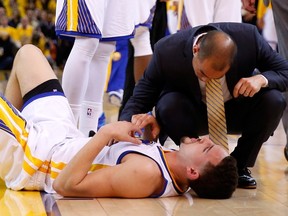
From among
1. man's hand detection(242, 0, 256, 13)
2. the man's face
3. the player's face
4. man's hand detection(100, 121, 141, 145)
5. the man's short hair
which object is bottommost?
the man's short hair

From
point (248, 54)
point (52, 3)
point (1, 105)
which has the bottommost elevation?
Answer: point (52, 3)

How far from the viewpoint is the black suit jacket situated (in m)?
2.83

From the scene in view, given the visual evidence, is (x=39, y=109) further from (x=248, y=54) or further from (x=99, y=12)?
(x=248, y=54)

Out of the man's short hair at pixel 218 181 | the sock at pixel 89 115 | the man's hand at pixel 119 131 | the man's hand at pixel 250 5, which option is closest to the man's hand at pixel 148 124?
the man's hand at pixel 119 131

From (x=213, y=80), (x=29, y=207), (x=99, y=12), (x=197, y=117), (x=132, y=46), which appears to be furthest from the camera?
(x=132, y=46)

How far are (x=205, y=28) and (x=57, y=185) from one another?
0.93m

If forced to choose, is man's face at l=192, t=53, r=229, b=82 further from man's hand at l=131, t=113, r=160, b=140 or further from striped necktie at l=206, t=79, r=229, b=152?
man's hand at l=131, t=113, r=160, b=140

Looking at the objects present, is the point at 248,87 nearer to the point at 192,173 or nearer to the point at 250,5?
the point at 192,173

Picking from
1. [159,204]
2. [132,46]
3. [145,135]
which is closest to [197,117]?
[145,135]

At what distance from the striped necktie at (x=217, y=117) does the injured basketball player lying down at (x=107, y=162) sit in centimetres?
24

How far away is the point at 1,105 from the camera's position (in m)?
2.73

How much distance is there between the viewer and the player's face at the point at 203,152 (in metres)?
2.52

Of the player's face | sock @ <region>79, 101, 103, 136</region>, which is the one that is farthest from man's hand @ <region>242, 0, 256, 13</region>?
the player's face

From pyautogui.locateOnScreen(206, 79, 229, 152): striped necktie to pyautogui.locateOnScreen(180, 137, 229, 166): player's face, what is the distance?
258 mm
